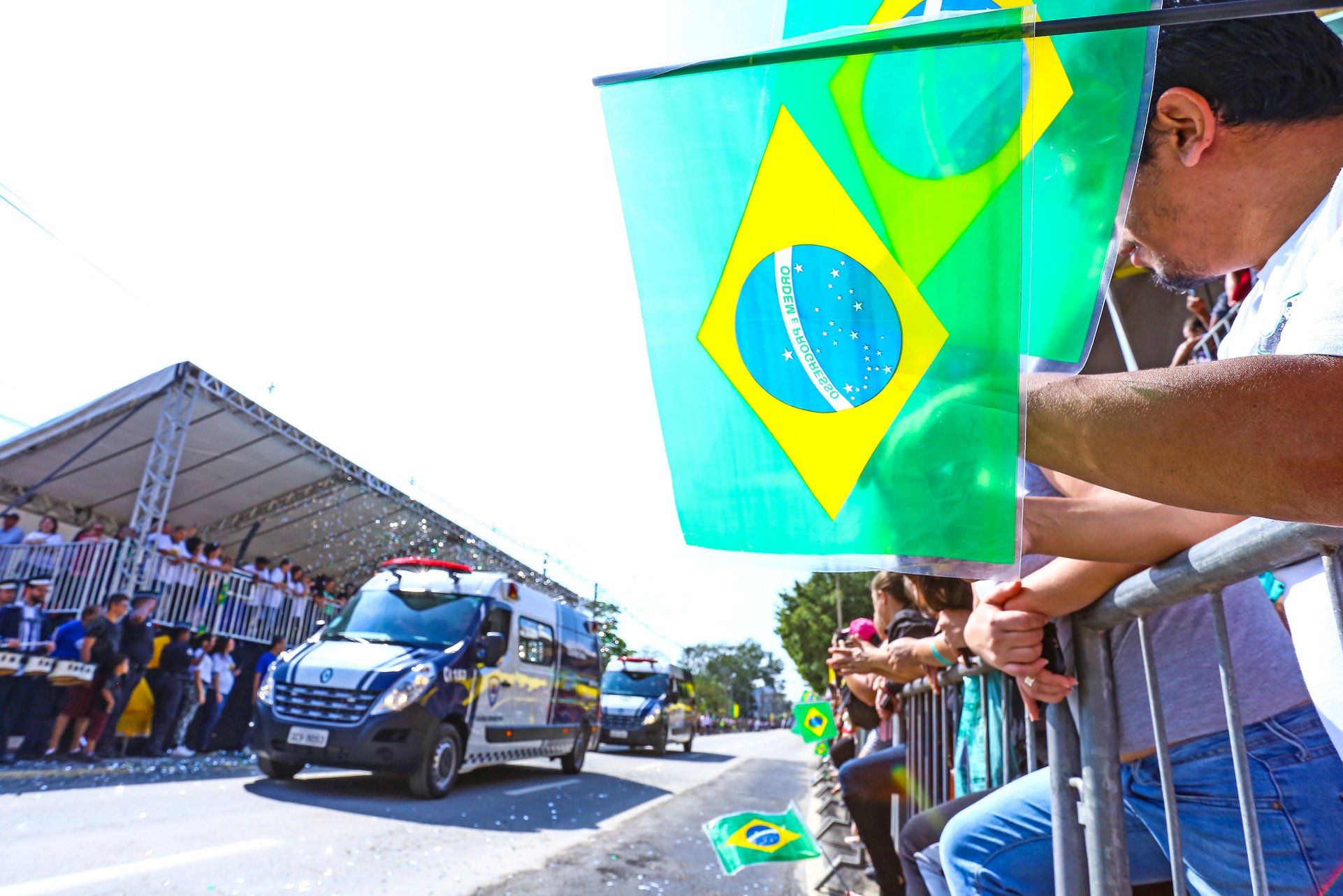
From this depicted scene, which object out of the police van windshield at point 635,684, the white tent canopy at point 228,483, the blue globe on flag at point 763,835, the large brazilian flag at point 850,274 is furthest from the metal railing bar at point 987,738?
the police van windshield at point 635,684

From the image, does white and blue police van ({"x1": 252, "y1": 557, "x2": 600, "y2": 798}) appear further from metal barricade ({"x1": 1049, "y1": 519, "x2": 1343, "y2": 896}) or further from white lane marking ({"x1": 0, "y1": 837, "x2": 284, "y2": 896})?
metal barricade ({"x1": 1049, "y1": 519, "x2": 1343, "y2": 896})

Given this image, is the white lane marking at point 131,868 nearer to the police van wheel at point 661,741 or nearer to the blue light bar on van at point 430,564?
the blue light bar on van at point 430,564

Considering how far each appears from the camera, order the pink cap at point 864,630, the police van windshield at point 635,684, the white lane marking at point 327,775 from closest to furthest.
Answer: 1. the pink cap at point 864,630
2. the white lane marking at point 327,775
3. the police van windshield at point 635,684

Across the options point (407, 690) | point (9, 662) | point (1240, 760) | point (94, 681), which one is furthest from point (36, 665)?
point (1240, 760)

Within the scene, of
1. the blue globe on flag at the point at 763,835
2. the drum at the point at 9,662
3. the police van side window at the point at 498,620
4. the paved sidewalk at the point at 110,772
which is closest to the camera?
the blue globe on flag at the point at 763,835

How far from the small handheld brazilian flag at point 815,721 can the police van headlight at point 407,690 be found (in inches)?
170

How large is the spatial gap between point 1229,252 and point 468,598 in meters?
7.75

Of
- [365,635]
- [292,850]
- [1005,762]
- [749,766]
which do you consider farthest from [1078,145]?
[749,766]

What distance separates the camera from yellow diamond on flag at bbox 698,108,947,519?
96cm

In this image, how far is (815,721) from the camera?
9.35 metres

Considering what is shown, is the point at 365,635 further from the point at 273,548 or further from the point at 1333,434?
the point at 273,548

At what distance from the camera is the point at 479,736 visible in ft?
25.0

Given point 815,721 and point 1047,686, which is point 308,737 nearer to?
point 815,721

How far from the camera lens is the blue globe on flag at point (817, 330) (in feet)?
3.17
